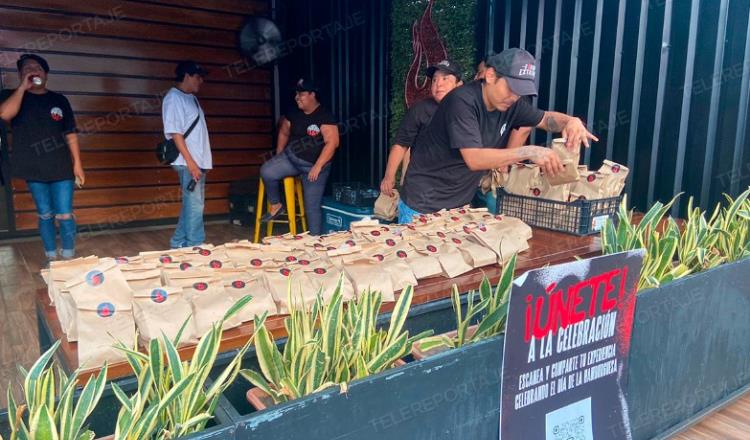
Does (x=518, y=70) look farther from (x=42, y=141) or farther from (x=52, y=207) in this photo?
(x=52, y=207)

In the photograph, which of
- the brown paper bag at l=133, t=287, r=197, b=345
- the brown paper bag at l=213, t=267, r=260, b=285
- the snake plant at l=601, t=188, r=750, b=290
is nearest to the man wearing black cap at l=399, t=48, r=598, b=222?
the snake plant at l=601, t=188, r=750, b=290

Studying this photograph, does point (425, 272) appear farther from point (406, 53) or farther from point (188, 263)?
point (406, 53)

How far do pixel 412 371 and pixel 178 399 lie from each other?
0.39 meters

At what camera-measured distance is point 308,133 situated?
4672 mm

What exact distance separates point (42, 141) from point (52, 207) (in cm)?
54

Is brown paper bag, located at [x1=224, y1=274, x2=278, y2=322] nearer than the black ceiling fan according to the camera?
Yes

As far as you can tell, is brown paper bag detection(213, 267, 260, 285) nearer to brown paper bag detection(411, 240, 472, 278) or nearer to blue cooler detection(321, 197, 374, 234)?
brown paper bag detection(411, 240, 472, 278)

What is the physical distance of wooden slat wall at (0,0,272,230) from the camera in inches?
221

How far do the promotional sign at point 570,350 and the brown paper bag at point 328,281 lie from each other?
43 centimetres

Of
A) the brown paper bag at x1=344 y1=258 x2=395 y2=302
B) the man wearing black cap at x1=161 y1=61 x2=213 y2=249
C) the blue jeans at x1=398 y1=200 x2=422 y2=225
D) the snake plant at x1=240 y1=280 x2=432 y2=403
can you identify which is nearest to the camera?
the snake plant at x1=240 y1=280 x2=432 y2=403

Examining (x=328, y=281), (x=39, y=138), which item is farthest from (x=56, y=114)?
(x=328, y=281)

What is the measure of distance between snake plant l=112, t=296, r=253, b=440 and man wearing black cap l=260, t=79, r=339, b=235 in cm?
378

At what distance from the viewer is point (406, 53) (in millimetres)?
4852

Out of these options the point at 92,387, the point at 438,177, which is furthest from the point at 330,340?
the point at 438,177
